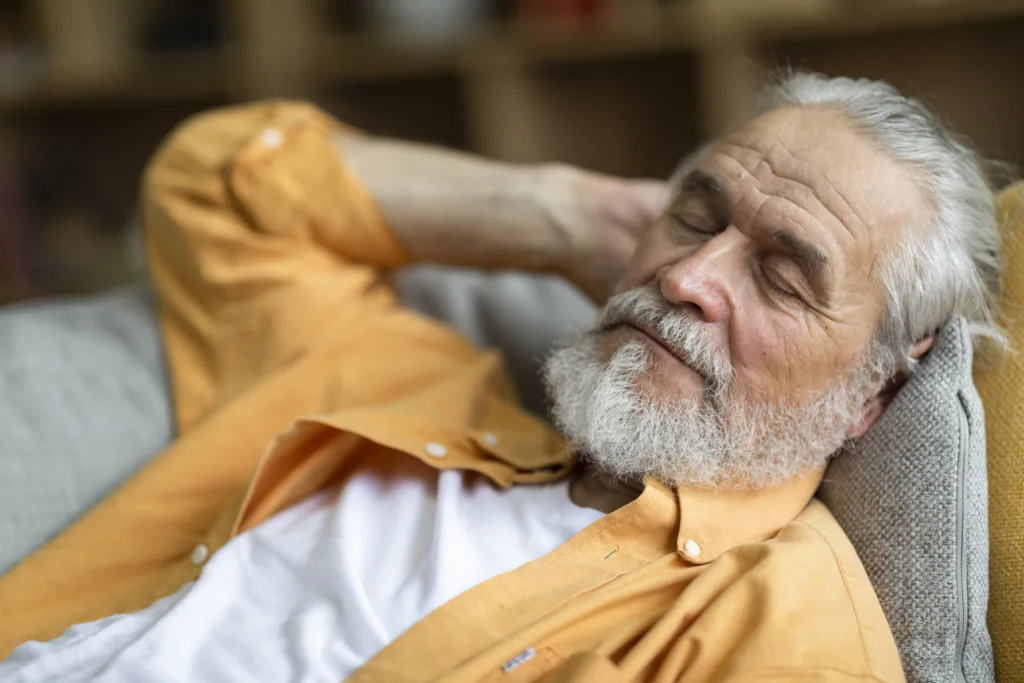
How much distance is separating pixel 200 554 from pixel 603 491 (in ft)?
1.61

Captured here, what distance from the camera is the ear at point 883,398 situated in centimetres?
110

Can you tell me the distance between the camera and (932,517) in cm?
96

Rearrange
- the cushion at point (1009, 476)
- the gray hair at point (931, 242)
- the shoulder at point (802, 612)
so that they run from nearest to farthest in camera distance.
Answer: the shoulder at point (802, 612) → the cushion at point (1009, 476) → the gray hair at point (931, 242)

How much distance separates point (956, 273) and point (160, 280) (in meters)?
1.16

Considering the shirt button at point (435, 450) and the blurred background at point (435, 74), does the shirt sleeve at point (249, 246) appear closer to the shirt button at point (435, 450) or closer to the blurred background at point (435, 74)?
the shirt button at point (435, 450)

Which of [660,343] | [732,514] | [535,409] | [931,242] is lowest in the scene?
[535,409]

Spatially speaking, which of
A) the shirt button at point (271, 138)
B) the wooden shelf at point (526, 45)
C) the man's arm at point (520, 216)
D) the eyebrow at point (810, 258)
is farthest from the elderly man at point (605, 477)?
the wooden shelf at point (526, 45)

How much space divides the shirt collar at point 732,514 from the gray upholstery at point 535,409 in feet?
0.19

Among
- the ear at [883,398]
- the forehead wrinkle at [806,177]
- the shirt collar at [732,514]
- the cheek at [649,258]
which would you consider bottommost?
the shirt collar at [732,514]

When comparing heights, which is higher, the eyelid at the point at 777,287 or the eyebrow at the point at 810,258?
the eyebrow at the point at 810,258

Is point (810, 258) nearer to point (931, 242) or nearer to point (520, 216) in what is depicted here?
point (931, 242)

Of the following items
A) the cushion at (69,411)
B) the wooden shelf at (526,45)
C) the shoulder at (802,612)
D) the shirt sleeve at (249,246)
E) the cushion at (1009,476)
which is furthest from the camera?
the wooden shelf at (526,45)

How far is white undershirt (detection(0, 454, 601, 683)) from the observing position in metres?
0.93

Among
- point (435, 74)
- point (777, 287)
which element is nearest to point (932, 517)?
point (777, 287)
